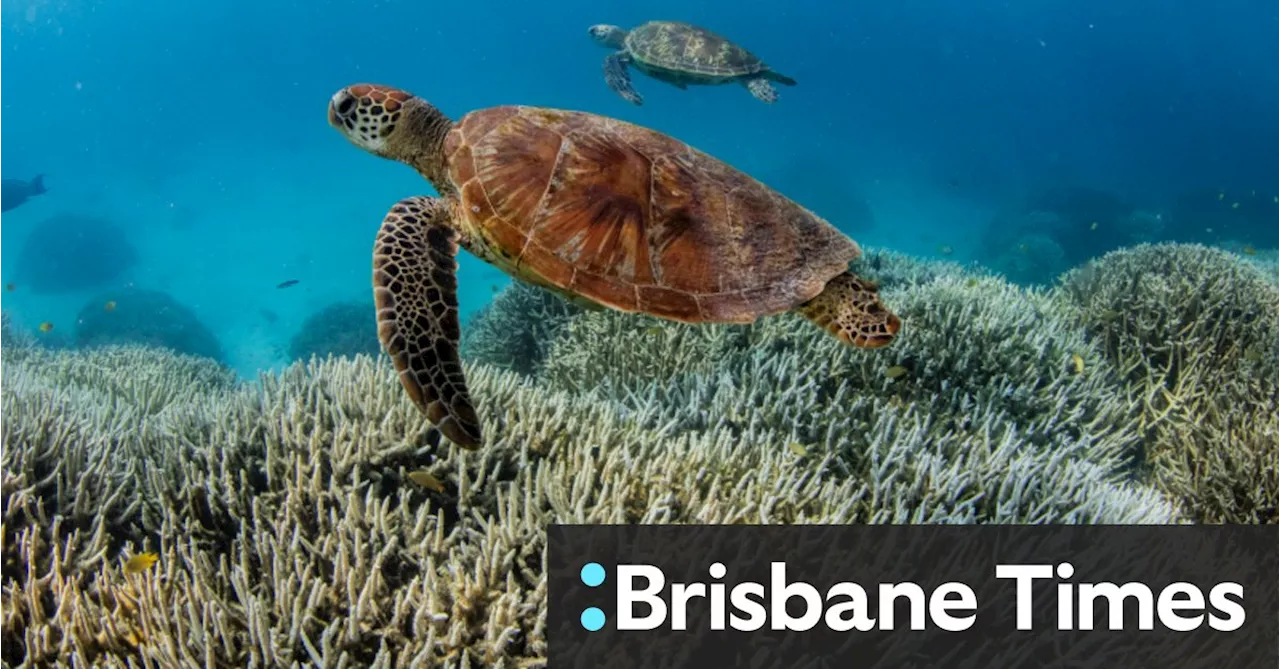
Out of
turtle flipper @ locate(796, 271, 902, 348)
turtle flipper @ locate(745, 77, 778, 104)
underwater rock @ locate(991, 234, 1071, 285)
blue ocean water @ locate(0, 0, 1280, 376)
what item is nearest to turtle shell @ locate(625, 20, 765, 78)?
turtle flipper @ locate(745, 77, 778, 104)

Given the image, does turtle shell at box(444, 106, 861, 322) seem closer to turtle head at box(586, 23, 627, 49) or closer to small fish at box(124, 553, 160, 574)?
small fish at box(124, 553, 160, 574)

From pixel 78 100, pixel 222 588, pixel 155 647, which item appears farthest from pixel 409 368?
pixel 78 100

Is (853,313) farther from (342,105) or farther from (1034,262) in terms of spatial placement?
(1034,262)

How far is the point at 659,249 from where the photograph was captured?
10.8 ft

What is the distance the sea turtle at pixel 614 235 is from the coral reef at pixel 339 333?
1202 centimetres

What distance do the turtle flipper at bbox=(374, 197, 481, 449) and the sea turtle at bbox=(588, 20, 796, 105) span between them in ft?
27.6

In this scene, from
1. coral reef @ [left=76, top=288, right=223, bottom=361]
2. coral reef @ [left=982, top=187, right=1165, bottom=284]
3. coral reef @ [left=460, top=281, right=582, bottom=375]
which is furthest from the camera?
coral reef @ [left=982, top=187, right=1165, bottom=284]

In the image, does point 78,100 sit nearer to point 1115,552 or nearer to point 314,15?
point 314,15

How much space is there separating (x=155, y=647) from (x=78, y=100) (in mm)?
135057

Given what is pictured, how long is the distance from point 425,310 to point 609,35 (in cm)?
1159

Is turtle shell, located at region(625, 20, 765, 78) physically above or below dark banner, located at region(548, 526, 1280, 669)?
above

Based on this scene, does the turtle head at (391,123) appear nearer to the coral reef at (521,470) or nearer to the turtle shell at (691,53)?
the coral reef at (521,470)

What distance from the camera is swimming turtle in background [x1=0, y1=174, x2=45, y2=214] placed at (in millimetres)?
17156

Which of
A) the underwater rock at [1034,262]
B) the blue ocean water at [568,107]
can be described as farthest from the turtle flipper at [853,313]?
the underwater rock at [1034,262]
